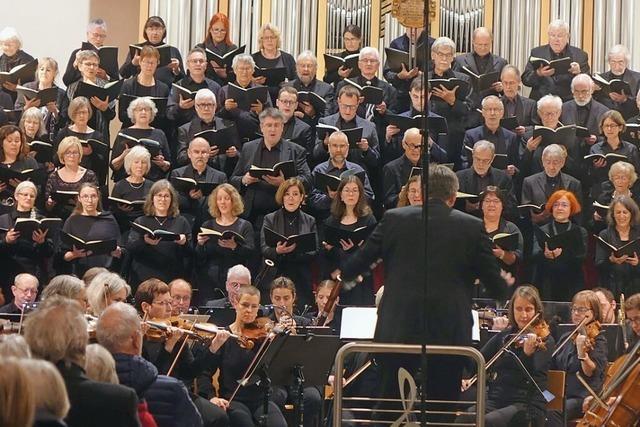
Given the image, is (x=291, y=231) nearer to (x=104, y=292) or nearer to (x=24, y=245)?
(x=24, y=245)

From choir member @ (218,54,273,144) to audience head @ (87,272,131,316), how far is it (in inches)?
130

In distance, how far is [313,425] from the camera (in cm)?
716

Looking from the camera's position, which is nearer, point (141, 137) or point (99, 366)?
point (99, 366)

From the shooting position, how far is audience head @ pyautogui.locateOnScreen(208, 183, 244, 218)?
832 centimetres

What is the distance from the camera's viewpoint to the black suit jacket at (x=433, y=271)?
486 cm

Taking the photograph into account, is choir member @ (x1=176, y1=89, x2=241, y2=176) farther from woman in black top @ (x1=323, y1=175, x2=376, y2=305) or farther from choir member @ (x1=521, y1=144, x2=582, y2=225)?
choir member @ (x1=521, y1=144, x2=582, y2=225)

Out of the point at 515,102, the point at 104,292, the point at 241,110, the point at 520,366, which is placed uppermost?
the point at 515,102

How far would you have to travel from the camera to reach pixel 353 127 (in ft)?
30.3

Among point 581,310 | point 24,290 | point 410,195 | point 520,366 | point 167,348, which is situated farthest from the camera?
point 410,195

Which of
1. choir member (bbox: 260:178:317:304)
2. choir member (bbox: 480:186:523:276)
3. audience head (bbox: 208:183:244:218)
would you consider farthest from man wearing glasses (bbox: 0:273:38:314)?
choir member (bbox: 480:186:523:276)

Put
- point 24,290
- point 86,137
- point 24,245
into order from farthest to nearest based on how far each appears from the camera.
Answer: point 86,137 < point 24,245 < point 24,290

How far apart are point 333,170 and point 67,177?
5.76ft

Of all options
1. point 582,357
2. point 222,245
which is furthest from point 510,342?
point 222,245

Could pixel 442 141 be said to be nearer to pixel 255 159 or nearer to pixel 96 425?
pixel 255 159
